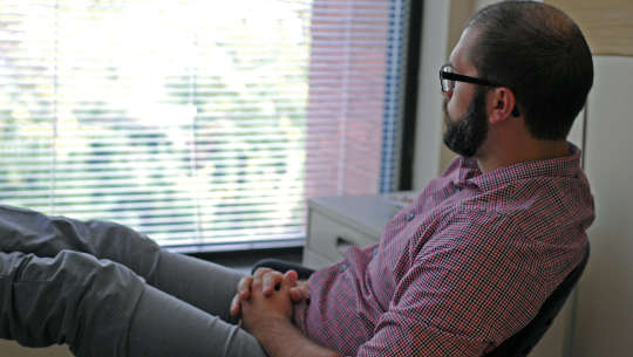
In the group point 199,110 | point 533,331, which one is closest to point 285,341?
point 533,331

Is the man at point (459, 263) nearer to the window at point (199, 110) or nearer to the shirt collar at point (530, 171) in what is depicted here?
the shirt collar at point (530, 171)

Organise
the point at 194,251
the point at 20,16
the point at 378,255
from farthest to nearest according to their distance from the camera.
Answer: the point at 194,251 < the point at 20,16 < the point at 378,255

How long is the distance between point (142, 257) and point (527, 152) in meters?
0.90

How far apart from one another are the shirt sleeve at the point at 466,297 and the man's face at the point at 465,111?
0.76 feet

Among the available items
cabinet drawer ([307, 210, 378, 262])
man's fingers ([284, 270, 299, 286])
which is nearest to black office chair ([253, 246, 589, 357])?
man's fingers ([284, 270, 299, 286])

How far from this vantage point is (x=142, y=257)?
5.97 feet

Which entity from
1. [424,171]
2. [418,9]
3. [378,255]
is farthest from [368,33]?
[378,255]

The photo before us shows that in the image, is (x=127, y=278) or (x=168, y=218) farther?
(x=168, y=218)

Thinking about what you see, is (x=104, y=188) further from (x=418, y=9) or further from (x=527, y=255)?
(x=527, y=255)

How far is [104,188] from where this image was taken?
2.83 metres

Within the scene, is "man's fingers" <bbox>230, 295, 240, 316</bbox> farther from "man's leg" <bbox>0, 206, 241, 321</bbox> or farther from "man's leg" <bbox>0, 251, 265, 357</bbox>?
"man's leg" <bbox>0, 251, 265, 357</bbox>

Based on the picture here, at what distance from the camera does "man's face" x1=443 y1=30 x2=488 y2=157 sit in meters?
1.58

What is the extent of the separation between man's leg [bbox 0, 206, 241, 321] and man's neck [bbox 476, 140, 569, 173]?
67 cm

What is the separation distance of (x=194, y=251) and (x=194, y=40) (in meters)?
0.80
